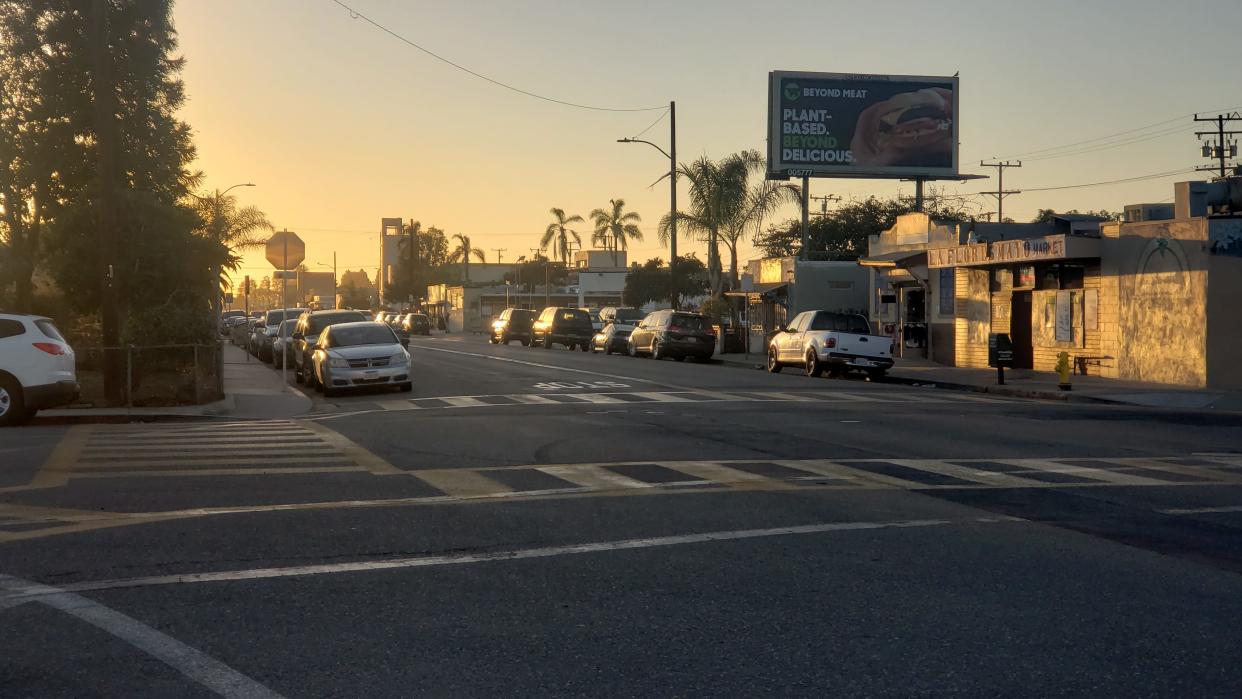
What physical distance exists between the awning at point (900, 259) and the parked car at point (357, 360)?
738 inches

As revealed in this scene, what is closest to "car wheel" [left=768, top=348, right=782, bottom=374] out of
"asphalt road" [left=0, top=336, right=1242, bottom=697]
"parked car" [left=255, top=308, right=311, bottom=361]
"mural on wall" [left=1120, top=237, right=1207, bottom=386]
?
"mural on wall" [left=1120, top=237, right=1207, bottom=386]

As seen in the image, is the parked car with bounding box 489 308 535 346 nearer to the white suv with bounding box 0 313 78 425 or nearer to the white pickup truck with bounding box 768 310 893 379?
the white pickup truck with bounding box 768 310 893 379

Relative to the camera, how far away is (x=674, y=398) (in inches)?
928

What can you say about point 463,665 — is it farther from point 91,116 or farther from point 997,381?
point 91,116

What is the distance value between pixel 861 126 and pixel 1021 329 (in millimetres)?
17325

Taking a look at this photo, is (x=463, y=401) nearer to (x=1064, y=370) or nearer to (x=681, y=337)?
(x=1064, y=370)

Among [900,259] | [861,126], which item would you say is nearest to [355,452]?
[900,259]

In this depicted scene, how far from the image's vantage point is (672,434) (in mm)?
16328

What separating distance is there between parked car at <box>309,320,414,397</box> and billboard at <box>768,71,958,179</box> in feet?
85.3

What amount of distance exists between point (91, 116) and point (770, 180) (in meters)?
28.0

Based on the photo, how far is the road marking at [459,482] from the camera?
1105 centimetres

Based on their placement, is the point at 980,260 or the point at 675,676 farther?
the point at 980,260

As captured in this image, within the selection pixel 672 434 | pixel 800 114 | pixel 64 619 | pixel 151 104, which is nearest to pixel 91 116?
pixel 151 104

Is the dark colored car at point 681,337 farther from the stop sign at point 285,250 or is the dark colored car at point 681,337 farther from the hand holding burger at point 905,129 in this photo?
the stop sign at point 285,250
